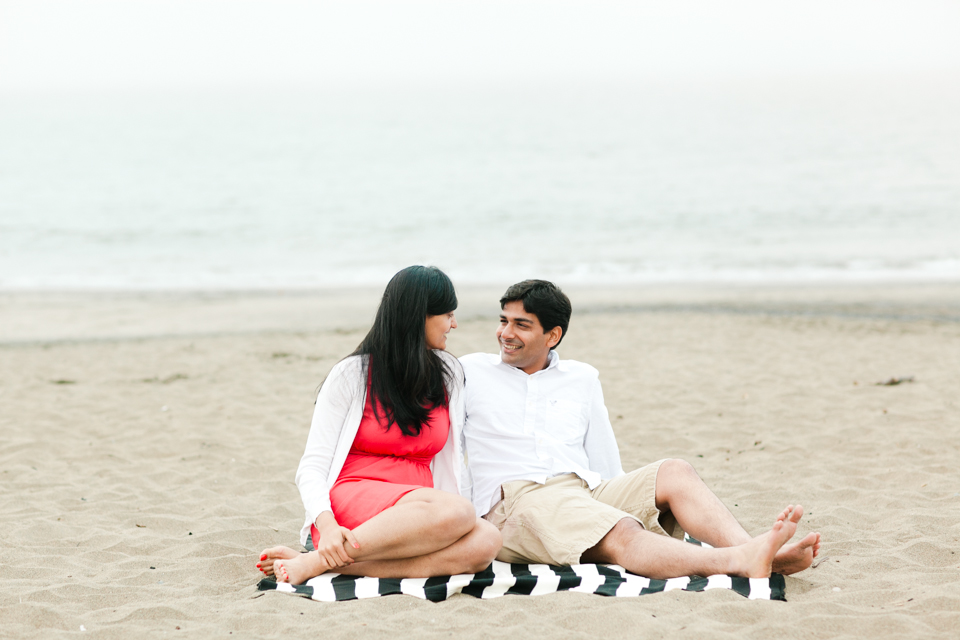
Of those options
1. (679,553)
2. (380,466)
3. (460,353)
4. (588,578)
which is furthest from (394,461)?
(460,353)

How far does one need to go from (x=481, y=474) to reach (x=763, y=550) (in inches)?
48.2

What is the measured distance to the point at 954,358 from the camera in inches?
311

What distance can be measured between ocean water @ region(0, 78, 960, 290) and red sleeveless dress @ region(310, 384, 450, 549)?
13.1 m

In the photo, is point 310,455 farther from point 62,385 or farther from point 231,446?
point 62,385

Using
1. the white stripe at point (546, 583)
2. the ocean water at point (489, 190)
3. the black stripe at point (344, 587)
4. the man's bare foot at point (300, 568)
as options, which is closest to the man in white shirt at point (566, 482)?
the white stripe at point (546, 583)

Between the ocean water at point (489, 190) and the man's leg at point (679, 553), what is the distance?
13178 mm

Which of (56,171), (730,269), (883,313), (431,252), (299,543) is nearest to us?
(299,543)

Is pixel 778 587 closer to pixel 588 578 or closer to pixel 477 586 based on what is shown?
pixel 588 578

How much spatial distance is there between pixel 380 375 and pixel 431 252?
18.9 metres

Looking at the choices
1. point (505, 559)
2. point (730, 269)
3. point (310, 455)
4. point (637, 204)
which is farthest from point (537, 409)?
point (637, 204)

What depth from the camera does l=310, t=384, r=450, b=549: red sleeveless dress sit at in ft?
10.6

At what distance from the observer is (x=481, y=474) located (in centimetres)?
363

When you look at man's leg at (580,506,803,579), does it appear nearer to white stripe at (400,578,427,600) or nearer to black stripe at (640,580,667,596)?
black stripe at (640,580,667,596)

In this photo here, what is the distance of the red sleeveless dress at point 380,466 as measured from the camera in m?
3.24
